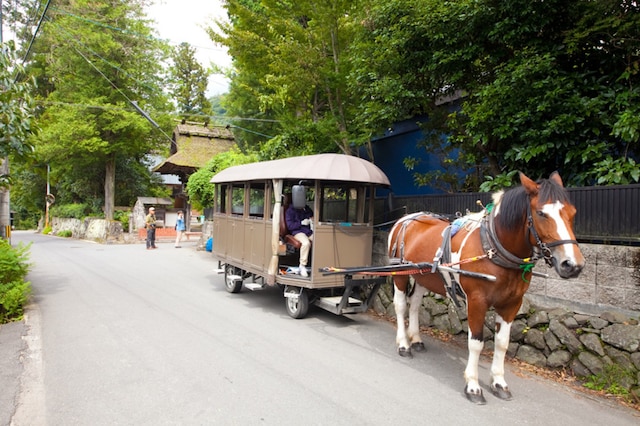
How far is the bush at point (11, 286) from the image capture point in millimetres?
6691

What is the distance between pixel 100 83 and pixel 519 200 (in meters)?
27.3

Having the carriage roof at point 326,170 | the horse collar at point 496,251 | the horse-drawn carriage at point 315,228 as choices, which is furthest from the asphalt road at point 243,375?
the carriage roof at point 326,170

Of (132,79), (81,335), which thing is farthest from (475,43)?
(132,79)

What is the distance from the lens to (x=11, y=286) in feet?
22.7

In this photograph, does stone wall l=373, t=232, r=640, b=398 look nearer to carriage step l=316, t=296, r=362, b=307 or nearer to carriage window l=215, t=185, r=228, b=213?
carriage step l=316, t=296, r=362, b=307

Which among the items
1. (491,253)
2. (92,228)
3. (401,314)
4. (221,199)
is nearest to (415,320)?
(401,314)

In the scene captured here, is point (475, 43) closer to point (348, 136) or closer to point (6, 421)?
point (348, 136)

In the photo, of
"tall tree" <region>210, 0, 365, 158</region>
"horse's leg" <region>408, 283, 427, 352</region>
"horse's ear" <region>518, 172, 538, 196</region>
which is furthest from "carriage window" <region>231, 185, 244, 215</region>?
"horse's ear" <region>518, 172, 538, 196</region>

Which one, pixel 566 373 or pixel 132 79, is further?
pixel 132 79

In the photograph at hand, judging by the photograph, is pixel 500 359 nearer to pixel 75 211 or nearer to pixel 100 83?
pixel 100 83

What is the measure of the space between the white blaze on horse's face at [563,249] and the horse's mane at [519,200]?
0.08 m

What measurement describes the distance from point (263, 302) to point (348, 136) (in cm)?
465

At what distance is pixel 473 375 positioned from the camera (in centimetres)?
→ 409

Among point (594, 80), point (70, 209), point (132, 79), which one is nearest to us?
point (594, 80)
